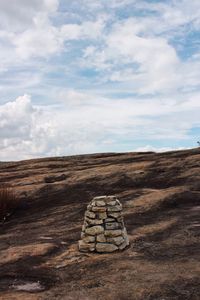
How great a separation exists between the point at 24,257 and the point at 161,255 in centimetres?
425

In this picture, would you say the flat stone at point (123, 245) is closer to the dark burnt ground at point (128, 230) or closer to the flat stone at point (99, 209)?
the dark burnt ground at point (128, 230)

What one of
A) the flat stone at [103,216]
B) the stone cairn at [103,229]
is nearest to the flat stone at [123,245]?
the stone cairn at [103,229]

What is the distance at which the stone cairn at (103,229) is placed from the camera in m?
14.7

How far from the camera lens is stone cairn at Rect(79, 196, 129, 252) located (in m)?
14.7

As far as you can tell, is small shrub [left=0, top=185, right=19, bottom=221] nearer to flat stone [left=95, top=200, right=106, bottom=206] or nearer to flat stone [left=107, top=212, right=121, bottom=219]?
flat stone [left=95, top=200, right=106, bottom=206]

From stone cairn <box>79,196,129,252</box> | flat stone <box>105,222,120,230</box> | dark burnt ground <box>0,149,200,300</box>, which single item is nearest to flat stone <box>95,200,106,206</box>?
stone cairn <box>79,196,129,252</box>

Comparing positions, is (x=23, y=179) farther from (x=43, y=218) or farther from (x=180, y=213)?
(x=180, y=213)

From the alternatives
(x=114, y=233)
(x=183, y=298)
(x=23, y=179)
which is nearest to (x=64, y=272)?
(x=114, y=233)

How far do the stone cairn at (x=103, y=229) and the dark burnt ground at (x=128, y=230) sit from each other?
1.15 ft

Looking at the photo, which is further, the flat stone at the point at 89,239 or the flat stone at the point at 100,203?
the flat stone at the point at 100,203

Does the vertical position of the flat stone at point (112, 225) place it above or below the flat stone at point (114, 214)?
below

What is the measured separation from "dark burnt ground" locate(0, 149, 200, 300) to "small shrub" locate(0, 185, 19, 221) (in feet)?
1.21

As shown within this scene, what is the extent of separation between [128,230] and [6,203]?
844cm

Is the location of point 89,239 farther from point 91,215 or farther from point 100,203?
point 100,203
